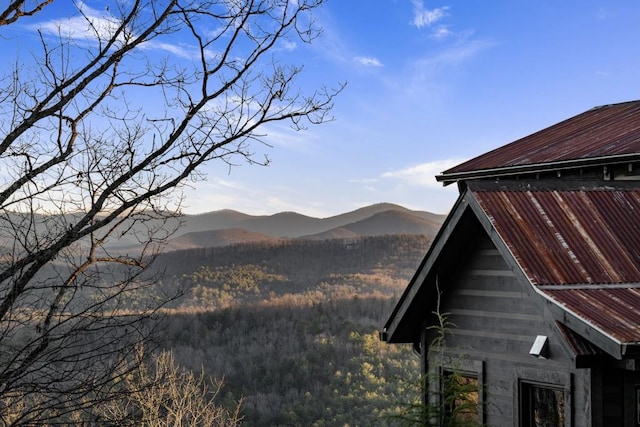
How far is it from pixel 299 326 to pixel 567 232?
60872 millimetres

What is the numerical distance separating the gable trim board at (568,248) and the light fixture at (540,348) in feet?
2.05

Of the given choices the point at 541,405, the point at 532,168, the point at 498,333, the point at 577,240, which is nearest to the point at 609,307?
the point at 577,240

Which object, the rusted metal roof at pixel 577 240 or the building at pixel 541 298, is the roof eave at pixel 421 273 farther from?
the rusted metal roof at pixel 577 240

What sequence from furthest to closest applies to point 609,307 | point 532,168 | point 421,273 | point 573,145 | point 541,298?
1. point 573,145
2. point 532,168
3. point 421,273
4. point 541,298
5. point 609,307

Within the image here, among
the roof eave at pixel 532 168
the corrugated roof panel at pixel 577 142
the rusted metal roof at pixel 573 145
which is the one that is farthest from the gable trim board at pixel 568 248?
the corrugated roof panel at pixel 577 142

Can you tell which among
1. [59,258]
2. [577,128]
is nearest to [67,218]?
[59,258]

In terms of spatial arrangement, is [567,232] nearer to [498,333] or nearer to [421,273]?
[498,333]

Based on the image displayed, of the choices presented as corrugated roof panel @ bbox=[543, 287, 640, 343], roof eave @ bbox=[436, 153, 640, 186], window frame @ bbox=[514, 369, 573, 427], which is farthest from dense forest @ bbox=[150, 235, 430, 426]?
corrugated roof panel @ bbox=[543, 287, 640, 343]

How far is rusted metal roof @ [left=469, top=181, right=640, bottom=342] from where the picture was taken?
866 centimetres

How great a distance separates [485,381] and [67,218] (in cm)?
569

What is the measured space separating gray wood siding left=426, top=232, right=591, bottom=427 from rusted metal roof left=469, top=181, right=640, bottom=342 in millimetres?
437

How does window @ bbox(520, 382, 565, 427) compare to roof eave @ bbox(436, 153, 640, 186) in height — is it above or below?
below

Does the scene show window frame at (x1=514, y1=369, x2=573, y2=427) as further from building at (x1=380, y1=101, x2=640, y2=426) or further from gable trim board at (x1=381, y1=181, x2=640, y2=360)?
gable trim board at (x1=381, y1=181, x2=640, y2=360)

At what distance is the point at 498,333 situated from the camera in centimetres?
1007
